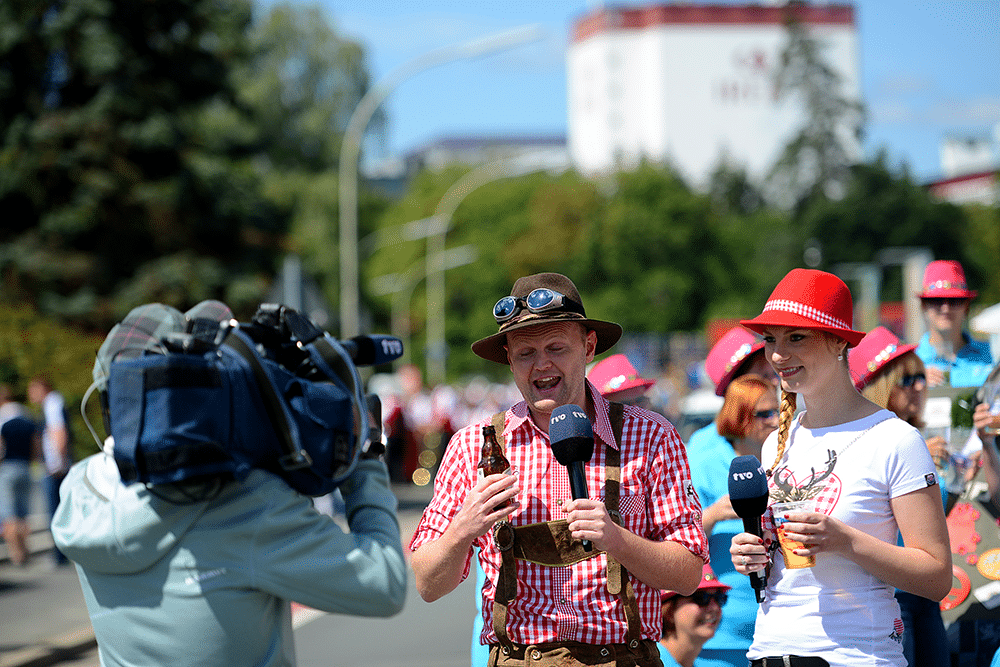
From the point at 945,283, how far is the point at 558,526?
3.88 meters

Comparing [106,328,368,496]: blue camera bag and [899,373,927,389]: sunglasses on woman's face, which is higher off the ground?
[106,328,368,496]: blue camera bag

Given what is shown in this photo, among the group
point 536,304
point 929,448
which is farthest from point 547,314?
point 929,448

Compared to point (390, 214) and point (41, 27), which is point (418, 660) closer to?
point (41, 27)

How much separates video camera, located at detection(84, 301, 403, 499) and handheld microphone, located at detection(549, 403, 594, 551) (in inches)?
20.0

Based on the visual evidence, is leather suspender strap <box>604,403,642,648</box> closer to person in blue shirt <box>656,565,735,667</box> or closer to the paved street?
person in blue shirt <box>656,565,735,667</box>

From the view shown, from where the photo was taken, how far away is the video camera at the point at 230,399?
104 inches

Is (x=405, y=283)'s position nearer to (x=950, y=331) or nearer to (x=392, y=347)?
(x=950, y=331)

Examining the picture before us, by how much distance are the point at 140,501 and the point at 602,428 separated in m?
1.39

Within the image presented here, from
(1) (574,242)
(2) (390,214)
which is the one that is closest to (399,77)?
(1) (574,242)

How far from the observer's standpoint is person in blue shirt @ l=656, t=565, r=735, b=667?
4.50 meters

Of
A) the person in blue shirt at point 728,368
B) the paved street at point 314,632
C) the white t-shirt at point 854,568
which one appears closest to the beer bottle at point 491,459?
the white t-shirt at point 854,568

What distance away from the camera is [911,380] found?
5234 mm

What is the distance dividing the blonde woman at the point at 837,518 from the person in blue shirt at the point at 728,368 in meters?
1.54

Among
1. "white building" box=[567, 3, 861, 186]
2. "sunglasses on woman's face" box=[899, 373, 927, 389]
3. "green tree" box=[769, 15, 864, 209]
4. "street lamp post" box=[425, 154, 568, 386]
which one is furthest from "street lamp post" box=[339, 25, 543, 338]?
"white building" box=[567, 3, 861, 186]
